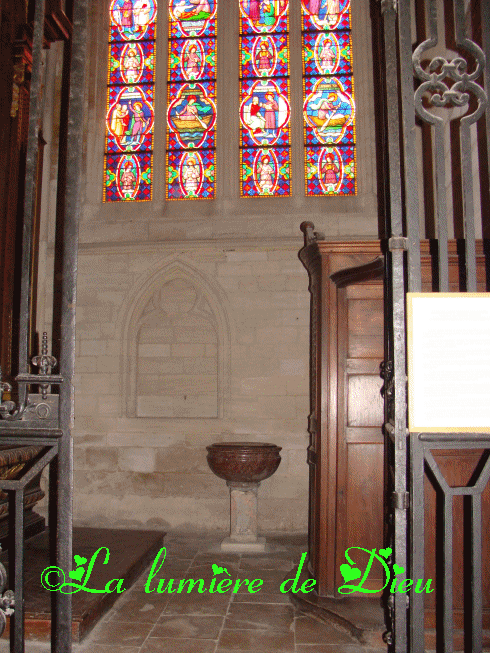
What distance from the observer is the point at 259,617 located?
2887 millimetres

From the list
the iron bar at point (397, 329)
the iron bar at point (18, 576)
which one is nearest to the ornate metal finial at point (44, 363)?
the iron bar at point (18, 576)

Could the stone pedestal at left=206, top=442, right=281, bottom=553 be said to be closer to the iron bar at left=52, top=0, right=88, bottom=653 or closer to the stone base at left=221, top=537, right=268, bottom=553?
the stone base at left=221, top=537, right=268, bottom=553

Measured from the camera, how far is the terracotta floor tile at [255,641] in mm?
2508

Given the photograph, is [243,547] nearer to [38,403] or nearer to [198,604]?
[198,604]

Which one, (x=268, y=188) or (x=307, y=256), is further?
(x=268, y=188)

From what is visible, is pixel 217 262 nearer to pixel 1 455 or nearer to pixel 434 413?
pixel 1 455

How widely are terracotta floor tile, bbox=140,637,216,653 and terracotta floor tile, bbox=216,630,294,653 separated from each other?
2.3 inches

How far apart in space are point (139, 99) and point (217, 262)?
2059mm

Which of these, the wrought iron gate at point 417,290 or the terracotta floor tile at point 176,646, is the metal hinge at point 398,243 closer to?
the wrought iron gate at point 417,290

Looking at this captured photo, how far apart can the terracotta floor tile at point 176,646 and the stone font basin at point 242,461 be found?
1720mm

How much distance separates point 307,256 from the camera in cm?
348

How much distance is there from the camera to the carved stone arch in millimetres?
5242

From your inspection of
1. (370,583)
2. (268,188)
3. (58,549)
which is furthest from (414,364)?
(268,188)

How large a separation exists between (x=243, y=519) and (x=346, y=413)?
1687mm
